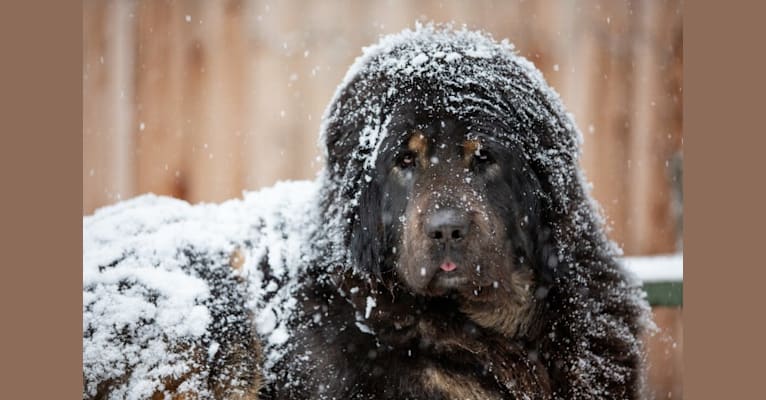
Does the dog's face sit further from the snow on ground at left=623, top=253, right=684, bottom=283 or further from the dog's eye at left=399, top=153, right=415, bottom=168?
the snow on ground at left=623, top=253, right=684, bottom=283

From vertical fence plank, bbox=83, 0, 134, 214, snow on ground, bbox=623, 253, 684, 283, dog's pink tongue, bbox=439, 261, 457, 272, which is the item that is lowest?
dog's pink tongue, bbox=439, 261, 457, 272

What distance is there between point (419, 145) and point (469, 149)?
0.18 meters

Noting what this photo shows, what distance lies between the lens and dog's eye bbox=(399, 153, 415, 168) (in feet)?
10.3

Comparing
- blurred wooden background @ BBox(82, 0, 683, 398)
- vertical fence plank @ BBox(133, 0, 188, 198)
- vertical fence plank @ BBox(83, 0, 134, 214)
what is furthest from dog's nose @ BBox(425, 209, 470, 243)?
vertical fence plank @ BBox(83, 0, 134, 214)

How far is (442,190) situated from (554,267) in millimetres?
590

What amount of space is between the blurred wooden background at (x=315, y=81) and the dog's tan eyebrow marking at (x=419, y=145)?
0.67 meters

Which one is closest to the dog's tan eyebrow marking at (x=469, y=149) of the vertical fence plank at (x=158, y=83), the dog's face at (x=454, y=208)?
the dog's face at (x=454, y=208)

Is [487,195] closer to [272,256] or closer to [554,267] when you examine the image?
[554,267]

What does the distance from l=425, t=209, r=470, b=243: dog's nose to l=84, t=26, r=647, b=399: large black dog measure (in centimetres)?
4

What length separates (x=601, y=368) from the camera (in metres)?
3.35

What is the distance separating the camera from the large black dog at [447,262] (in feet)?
10.2

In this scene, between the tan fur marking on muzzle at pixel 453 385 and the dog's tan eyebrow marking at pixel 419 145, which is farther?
the tan fur marking on muzzle at pixel 453 385

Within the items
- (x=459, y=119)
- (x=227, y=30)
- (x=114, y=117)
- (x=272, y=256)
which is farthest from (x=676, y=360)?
(x=114, y=117)

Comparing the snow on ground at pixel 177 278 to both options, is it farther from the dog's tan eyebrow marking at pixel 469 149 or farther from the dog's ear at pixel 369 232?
the dog's tan eyebrow marking at pixel 469 149
